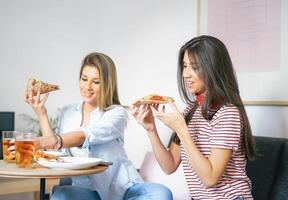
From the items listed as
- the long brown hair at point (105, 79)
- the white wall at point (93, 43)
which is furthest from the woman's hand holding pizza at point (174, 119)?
the white wall at point (93, 43)

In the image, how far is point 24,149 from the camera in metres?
1.57

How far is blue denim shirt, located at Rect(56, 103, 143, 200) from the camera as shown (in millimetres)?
1932

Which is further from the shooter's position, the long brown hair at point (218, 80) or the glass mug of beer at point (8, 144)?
the glass mug of beer at point (8, 144)

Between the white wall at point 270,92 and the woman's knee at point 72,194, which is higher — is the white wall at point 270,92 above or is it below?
above

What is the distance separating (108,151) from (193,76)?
66cm

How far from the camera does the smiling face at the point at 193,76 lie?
1.61m

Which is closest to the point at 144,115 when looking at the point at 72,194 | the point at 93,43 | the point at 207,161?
the point at 207,161

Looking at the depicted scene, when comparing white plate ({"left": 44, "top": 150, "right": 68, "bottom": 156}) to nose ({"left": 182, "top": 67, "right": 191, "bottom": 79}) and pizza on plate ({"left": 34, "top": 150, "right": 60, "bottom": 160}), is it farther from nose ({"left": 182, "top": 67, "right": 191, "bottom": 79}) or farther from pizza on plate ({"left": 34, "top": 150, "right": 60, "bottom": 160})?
nose ({"left": 182, "top": 67, "right": 191, "bottom": 79})

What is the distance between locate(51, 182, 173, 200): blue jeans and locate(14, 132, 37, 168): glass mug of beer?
30 centimetres

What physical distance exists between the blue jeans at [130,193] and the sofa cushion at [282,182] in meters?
0.49

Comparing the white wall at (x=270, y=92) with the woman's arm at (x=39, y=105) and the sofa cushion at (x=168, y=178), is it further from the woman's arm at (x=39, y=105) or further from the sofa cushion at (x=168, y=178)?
the woman's arm at (x=39, y=105)

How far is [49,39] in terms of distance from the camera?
305cm

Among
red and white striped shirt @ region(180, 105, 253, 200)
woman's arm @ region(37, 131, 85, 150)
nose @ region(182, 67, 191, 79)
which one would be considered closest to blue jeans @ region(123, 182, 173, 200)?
red and white striped shirt @ region(180, 105, 253, 200)

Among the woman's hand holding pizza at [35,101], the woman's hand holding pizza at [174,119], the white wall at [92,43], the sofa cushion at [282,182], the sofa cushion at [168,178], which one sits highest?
the white wall at [92,43]
